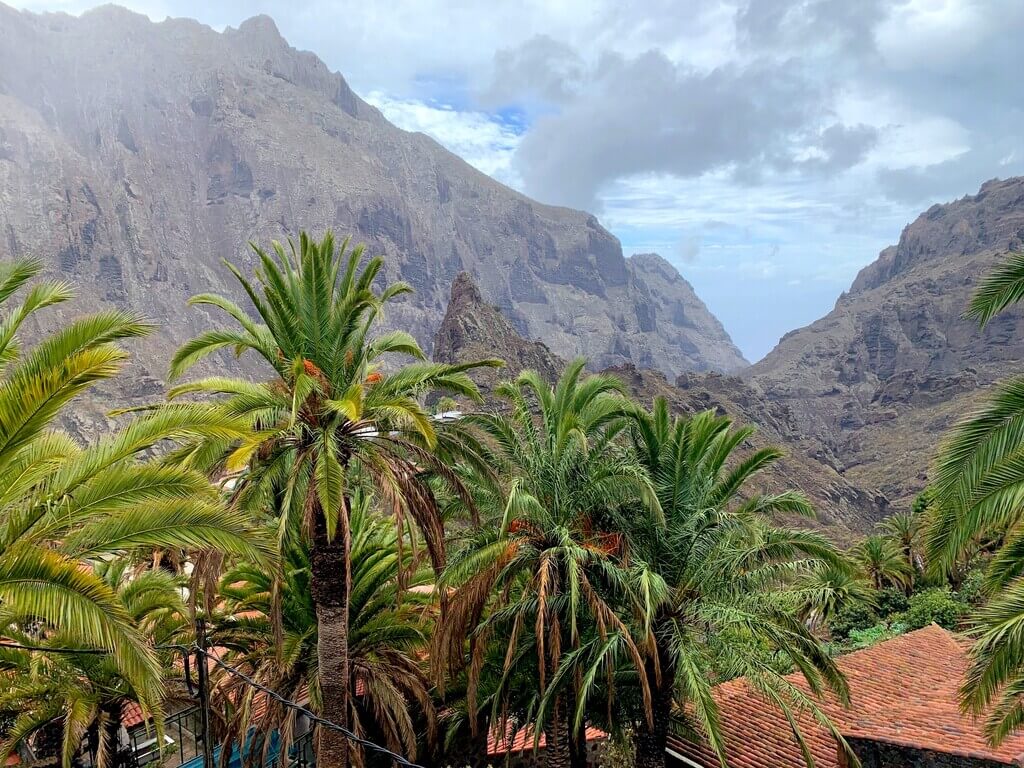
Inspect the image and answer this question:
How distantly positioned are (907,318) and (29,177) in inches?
6834

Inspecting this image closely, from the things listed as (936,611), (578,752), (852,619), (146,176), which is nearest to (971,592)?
(936,611)

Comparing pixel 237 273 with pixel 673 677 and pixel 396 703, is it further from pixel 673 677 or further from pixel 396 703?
pixel 673 677

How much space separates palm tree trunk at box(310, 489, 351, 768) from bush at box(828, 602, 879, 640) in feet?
76.9

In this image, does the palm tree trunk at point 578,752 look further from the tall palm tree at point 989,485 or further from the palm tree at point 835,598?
the palm tree at point 835,598

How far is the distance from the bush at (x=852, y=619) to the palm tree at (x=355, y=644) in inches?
837

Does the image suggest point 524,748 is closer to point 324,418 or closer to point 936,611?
point 324,418

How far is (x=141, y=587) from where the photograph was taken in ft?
39.8

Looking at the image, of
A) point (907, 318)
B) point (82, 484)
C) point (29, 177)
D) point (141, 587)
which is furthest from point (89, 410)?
point (907, 318)

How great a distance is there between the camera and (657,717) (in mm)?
12227

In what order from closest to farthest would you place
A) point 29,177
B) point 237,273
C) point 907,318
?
point 237,273
point 29,177
point 907,318

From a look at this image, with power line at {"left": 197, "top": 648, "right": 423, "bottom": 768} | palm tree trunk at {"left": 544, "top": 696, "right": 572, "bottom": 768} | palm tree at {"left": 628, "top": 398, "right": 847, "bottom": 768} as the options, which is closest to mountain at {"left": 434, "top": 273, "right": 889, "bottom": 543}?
palm tree at {"left": 628, "top": 398, "right": 847, "bottom": 768}

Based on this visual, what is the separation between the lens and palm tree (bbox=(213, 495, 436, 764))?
39.4 ft

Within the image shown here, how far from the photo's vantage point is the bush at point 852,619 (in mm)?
28641

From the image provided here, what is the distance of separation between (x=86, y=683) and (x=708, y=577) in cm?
957
